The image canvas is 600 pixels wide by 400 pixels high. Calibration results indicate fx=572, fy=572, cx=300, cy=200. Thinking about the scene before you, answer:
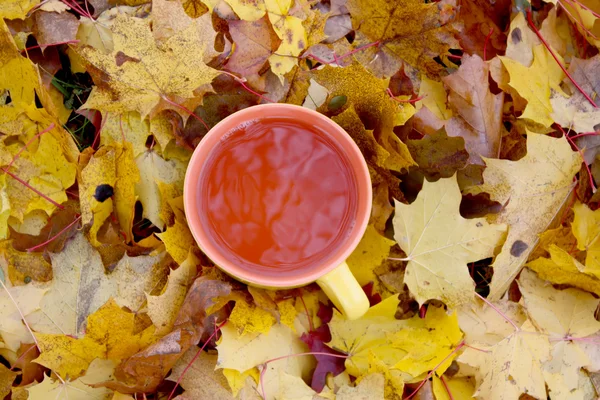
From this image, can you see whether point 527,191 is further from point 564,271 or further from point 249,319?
point 249,319

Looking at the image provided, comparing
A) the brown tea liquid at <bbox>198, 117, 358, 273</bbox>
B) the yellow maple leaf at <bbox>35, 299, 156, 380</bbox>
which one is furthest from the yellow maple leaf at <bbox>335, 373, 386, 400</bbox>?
the yellow maple leaf at <bbox>35, 299, 156, 380</bbox>

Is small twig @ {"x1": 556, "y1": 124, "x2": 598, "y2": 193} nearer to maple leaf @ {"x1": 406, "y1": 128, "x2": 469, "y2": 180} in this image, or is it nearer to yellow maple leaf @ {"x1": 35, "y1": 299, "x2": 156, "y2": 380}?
maple leaf @ {"x1": 406, "y1": 128, "x2": 469, "y2": 180}

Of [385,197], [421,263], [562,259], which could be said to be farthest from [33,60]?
[562,259]

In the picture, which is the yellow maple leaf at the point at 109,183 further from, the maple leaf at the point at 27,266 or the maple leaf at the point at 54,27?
the maple leaf at the point at 54,27

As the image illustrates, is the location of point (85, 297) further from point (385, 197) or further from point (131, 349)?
A: point (385, 197)

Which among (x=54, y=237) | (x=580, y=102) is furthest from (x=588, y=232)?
(x=54, y=237)

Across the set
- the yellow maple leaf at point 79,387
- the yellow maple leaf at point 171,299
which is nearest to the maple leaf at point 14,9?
the yellow maple leaf at point 171,299

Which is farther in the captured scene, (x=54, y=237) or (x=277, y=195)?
(x=54, y=237)

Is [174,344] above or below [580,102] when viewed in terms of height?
below
